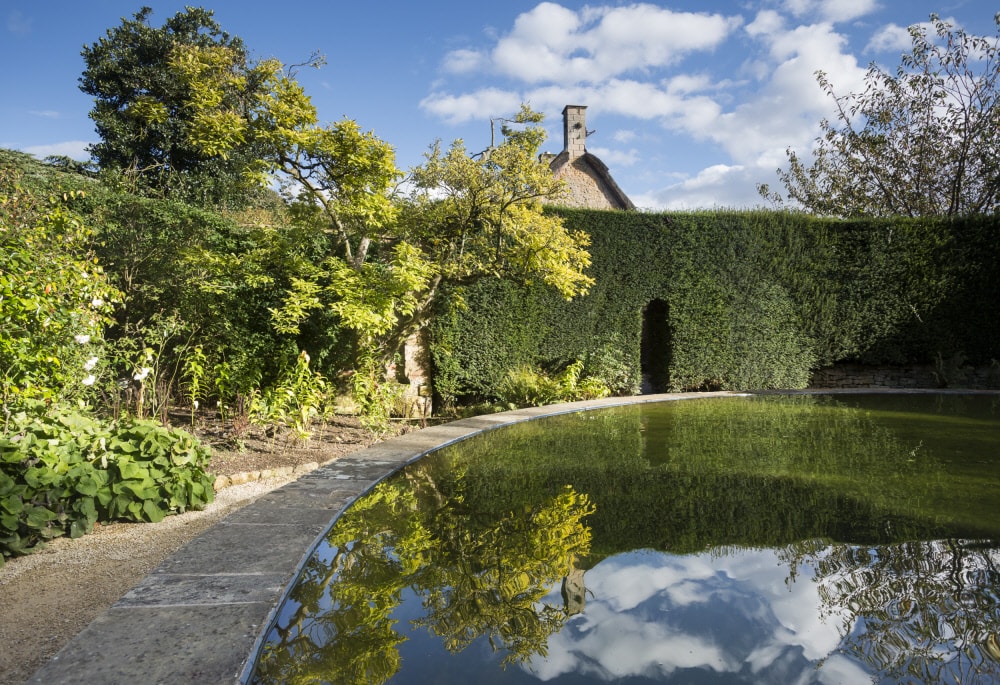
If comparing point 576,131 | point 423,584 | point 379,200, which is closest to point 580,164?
point 576,131

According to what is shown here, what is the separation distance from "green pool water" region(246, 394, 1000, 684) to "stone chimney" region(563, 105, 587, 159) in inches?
646

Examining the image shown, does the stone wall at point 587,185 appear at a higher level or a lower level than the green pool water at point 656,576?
higher

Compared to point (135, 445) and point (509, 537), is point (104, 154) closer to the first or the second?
point (135, 445)

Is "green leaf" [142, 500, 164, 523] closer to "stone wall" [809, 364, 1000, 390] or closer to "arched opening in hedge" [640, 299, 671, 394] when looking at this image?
"arched opening in hedge" [640, 299, 671, 394]

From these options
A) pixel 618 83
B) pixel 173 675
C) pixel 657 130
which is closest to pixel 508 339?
pixel 657 130

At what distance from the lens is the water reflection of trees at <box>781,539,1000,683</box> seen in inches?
66.7

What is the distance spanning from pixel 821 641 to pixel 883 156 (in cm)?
1863

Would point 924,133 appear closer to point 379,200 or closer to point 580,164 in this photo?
point 580,164

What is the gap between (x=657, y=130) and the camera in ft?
41.3

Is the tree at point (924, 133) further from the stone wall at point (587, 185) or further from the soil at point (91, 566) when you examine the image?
the soil at point (91, 566)

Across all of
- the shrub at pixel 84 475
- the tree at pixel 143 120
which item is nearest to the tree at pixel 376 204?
the shrub at pixel 84 475

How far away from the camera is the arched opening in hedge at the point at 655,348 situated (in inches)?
442

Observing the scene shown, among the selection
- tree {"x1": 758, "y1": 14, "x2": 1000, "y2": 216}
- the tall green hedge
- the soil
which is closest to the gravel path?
the soil

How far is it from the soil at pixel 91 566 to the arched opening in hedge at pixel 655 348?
301 inches
